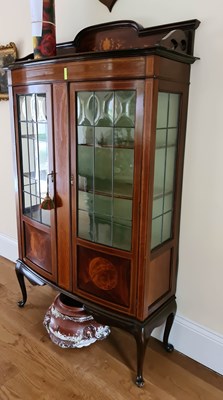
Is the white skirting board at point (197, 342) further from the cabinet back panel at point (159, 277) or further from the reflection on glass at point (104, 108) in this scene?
the reflection on glass at point (104, 108)

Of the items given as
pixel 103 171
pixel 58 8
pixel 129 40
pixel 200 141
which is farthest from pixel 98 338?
pixel 58 8

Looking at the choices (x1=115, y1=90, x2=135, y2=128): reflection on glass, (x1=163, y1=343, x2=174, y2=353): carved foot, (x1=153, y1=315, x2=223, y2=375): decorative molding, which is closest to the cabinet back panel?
(x1=153, y1=315, x2=223, y2=375): decorative molding

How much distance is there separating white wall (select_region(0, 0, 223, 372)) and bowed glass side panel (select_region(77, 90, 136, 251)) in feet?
1.27

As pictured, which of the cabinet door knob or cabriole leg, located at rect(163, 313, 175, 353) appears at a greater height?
the cabinet door knob

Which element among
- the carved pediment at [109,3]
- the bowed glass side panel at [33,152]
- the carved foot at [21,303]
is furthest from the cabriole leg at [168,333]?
the carved pediment at [109,3]

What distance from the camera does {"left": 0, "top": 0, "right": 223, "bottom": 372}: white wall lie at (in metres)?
1.55

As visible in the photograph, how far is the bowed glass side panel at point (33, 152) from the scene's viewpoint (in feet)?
5.86

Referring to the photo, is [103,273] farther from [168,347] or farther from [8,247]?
[8,247]

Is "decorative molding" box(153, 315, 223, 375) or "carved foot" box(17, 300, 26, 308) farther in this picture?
"carved foot" box(17, 300, 26, 308)

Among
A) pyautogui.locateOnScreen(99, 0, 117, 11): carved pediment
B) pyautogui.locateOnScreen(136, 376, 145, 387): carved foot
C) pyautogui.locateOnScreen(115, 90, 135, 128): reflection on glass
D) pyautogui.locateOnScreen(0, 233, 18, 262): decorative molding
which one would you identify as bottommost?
pyautogui.locateOnScreen(136, 376, 145, 387): carved foot

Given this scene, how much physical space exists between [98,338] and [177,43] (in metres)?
1.72

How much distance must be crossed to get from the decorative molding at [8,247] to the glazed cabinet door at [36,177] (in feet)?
2.81

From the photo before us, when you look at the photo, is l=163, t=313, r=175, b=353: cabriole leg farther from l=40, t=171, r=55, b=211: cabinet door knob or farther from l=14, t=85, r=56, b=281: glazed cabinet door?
l=40, t=171, r=55, b=211: cabinet door knob

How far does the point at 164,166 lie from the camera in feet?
5.30
